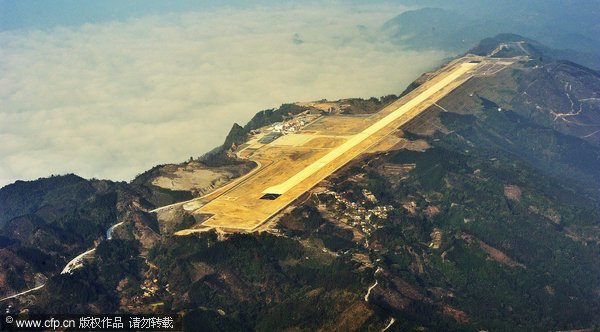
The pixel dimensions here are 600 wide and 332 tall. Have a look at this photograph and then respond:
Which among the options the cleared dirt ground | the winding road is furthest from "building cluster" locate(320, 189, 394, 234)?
the winding road

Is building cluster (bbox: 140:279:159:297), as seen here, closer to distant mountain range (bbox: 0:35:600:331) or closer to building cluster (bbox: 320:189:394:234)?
distant mountain range (bbox: 0:35:600:331)

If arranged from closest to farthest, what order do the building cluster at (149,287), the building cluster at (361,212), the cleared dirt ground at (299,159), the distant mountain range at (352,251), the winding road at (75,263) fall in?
the distant mountain range at (352,251)
the building cluster at (149,287)
the winding road at (75,263)
the building cluster at (361,212)
the cleared dirt ground at (299,159)

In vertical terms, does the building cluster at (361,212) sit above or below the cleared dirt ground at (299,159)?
below

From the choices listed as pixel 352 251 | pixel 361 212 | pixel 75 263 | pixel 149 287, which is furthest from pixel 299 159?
pixel 75 263

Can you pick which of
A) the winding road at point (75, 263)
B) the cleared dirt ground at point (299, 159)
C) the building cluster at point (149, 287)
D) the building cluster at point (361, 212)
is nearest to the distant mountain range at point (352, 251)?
the building cluster at point (149, 287)

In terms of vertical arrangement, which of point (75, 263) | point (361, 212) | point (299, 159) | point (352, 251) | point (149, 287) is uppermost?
point (299, 159)

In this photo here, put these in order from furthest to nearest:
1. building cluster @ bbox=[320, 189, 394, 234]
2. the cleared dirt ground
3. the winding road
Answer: the cleared dirt ground < building cluster @ bbox=[320, 189, 394, 234] < the winding road

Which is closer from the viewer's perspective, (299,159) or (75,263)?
(75,263)

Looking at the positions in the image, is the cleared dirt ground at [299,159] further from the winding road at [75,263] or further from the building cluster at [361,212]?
the winding road at [75,263]

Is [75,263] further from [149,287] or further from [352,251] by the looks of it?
[352,251]

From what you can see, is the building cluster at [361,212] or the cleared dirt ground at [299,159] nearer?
the building cluster at [361,212]

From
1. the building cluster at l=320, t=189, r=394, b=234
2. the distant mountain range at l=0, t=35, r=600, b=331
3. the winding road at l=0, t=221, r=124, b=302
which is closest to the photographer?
the distant mountain range at l=0, t=35, r=600, b=331
